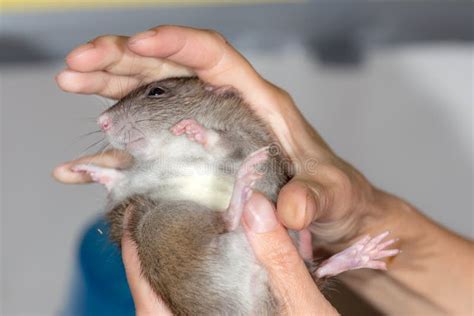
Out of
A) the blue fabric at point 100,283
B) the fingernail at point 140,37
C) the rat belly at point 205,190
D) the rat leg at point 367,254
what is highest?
the fingernail at point 140,37

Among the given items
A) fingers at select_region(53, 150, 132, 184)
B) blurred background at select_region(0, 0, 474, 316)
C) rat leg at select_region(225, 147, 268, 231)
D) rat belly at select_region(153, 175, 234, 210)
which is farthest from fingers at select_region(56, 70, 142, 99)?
blurred background at select_region(0, 0, 474, 316)

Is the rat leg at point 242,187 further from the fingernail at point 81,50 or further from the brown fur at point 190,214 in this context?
the fingernail at point 81,50

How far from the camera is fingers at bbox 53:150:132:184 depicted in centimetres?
156

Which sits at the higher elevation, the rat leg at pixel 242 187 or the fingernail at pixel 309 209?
the rat leg at pixel 242 187

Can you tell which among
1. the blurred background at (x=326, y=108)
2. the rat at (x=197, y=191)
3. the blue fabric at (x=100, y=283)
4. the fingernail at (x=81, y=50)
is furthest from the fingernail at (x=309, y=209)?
the blurred background at (x=326, y=108)

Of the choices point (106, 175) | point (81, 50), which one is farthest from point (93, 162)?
point (81, 50)

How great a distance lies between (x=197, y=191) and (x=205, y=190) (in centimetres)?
1

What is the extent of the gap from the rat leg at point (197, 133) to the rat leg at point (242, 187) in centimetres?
12

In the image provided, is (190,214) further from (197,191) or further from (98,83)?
(98,83)

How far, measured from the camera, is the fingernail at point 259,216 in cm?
120

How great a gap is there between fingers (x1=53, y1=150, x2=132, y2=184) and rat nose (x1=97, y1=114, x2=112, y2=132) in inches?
3.9

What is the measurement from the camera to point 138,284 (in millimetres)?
1352

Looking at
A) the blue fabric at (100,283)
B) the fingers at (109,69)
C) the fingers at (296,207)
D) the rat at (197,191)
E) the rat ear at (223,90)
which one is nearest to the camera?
the fingers at (296,207)

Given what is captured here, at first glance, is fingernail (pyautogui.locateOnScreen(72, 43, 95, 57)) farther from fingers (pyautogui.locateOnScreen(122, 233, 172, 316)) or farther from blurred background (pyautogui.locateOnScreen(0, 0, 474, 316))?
blurred background (pyautogui.locateOnScreen(0, 0, 474, 316))
